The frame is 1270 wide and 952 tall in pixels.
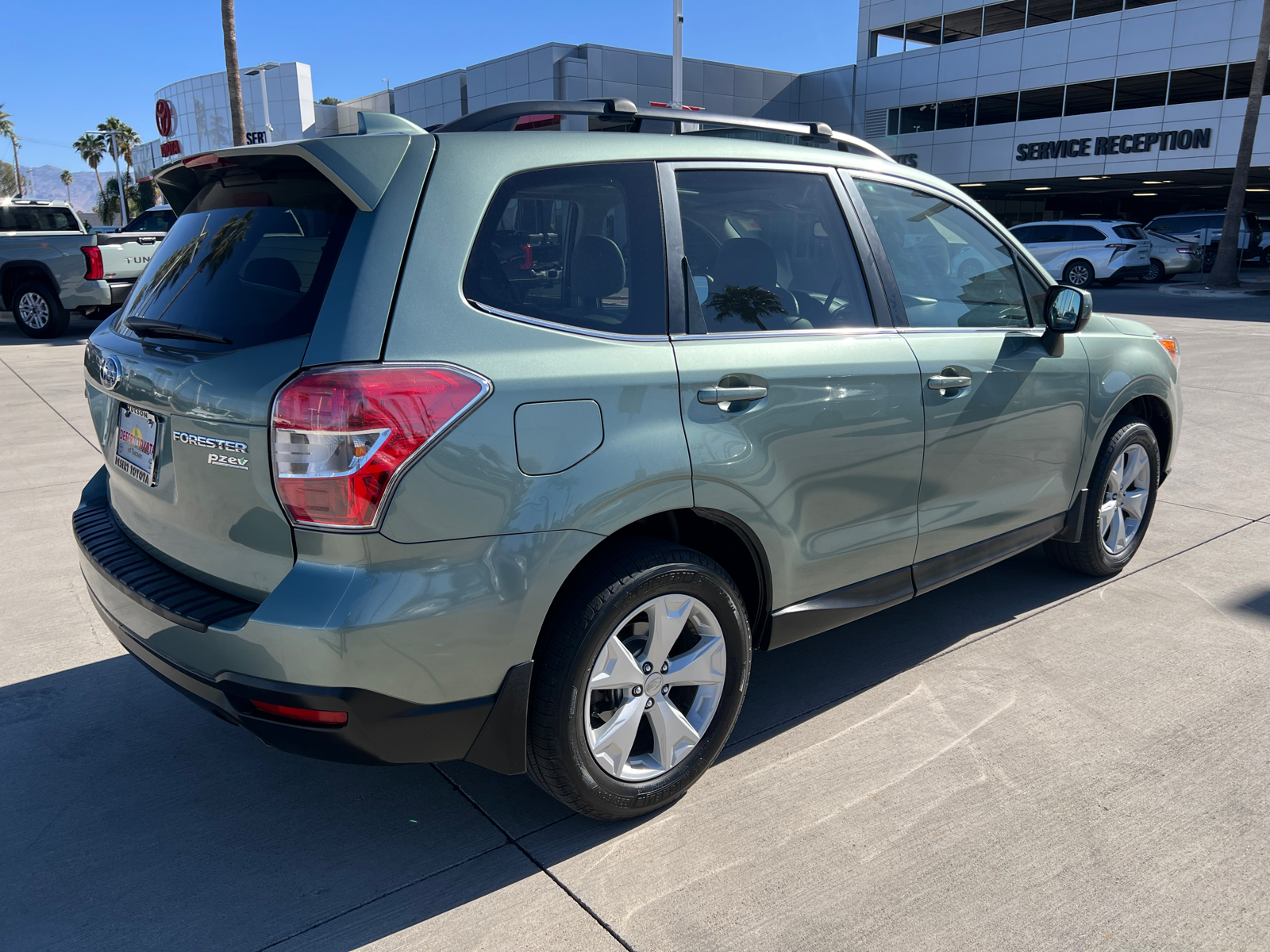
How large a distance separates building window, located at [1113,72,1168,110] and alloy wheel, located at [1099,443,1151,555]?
35.3 meters

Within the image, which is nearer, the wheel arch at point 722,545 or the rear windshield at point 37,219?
the wheel arch at point 722,545

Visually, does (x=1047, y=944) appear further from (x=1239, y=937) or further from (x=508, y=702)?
(x=508, y=702)

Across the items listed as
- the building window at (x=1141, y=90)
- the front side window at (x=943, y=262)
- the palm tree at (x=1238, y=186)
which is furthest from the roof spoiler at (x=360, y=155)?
the building window at (x=1141, y=90)

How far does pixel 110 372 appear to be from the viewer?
272 cm

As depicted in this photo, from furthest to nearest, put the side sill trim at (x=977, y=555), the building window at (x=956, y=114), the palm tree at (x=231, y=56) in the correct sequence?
the building window at (x=956, y=114), the palm tree at (x=231, y=56), the side sill trim at (x=977, y=555)

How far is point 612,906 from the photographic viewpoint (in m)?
2.35

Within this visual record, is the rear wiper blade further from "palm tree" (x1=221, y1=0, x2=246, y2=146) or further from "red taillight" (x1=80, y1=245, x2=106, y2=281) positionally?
"palm tree" (x1=221, y1=0, x2=246, y2=146)

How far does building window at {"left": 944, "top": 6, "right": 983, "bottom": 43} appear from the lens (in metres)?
37.8

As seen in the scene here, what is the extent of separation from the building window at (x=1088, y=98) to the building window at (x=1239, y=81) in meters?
3.78

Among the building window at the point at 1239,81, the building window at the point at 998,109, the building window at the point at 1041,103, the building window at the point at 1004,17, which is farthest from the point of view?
the building window at the point at 998,109

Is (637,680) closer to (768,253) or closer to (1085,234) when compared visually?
(768,253)

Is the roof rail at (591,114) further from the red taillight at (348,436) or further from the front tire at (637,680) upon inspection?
the front tire at (637,680)

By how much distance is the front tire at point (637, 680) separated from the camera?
93.2 inches

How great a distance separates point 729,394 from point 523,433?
665 millimetres
